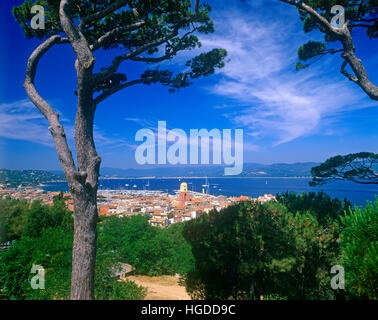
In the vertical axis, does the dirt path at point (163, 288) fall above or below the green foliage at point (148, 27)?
below

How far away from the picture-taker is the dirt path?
13.0 ft

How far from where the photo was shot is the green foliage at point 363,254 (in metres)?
1.70

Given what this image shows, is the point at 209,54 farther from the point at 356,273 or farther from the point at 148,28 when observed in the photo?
the point at 356,273

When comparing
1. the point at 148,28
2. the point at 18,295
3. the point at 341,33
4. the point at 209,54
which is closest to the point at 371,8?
the point at 341,33

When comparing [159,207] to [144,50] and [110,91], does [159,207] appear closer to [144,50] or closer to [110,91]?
[110,91]

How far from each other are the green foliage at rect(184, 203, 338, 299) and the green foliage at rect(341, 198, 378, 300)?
1415 mm

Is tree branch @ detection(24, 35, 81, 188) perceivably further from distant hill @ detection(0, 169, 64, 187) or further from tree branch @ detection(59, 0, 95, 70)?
distant hill @ detection(0, 169, 64, 187)

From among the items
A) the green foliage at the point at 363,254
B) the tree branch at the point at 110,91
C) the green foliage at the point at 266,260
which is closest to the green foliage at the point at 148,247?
the green foliage at the point at 266,260

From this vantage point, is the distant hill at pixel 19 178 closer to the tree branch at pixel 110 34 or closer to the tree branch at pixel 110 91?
the tree branch at pixel 110 91

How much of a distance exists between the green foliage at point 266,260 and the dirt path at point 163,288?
18.5 inches

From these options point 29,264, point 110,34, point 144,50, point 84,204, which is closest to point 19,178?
point 29,264

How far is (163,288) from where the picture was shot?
475 centimetres

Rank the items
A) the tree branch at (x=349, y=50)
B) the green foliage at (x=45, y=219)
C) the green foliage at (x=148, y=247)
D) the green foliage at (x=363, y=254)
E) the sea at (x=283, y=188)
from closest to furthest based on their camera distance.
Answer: the green foliage at (x=363, y=254) → the tree branch at (x=349, y=50) → the green foliage at (x=148, y=247) → the green foliage at (x=45, y=219) → the sea at (x=283, y=188)
